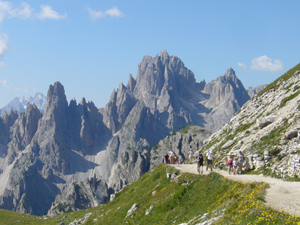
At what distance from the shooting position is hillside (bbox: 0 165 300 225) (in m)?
14.7

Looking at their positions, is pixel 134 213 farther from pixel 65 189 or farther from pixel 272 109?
pixel 65 189

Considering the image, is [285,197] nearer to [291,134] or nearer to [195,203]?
[195,203]

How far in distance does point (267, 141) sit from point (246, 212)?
1922cm

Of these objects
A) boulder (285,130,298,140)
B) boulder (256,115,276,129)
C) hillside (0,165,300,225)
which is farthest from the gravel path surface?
boulder (256,115,276,129)

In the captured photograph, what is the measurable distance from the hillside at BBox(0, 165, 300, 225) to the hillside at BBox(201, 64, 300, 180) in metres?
6.02

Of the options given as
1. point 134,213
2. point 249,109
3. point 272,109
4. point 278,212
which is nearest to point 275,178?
point 278,212

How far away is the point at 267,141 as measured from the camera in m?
31.8

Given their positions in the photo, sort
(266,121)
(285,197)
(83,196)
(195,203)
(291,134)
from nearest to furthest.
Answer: (285,197) → (195,203) → (291,134) → (266,121) → (83,196)

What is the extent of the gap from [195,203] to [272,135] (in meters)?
14.9

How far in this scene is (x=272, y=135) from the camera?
106 feet

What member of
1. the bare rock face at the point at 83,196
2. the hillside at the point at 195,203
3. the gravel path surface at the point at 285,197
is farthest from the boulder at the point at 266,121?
the bare rock face at the point at 83,196

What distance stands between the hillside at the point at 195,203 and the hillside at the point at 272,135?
6.02 m

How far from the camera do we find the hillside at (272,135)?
26266mm

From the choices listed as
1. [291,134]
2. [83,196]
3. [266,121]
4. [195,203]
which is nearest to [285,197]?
[195,203]
